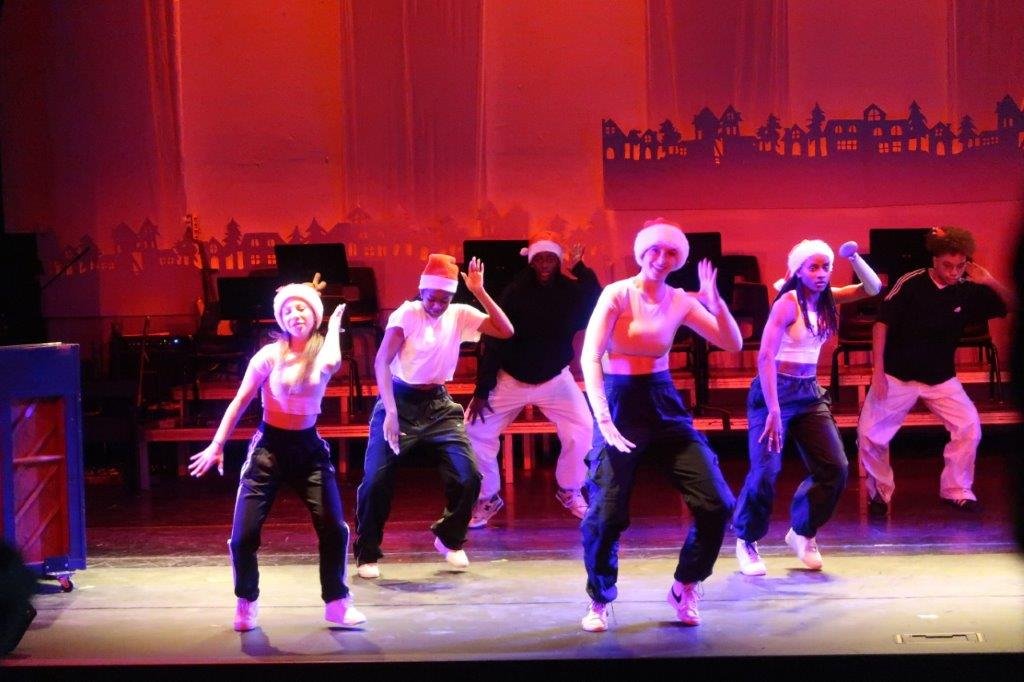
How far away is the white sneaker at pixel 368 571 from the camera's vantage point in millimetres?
6559

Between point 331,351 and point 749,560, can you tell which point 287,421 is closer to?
point 331,351

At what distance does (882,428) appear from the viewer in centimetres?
789

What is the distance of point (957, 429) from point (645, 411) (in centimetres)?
328

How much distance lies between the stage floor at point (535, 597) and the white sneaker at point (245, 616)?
0.06m

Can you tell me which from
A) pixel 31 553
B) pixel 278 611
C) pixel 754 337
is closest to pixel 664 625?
pixel 278 611

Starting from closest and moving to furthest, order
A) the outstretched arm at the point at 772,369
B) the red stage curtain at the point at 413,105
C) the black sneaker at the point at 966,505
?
1. the outstretched arm at the point at 772,369
2. the black sneaker at the point at 966,505
3. the red stage curtain at the point at 413,105

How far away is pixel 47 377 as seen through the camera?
20.6 ft

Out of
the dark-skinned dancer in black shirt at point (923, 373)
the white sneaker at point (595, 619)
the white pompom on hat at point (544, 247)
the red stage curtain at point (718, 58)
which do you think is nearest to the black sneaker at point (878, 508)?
the dark-skinned dancer in black shirt at point (923, 373)

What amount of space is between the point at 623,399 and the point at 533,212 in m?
5.96

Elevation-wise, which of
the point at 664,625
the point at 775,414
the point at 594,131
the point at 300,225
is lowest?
the point at 664,625

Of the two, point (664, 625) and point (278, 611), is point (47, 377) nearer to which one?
point (278, 611)

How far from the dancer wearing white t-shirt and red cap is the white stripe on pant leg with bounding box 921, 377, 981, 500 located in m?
3.07

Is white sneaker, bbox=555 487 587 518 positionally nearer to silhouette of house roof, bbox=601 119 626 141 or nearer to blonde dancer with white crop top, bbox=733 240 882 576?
blonde dancer with white crop top, bbox=733 240 882 576

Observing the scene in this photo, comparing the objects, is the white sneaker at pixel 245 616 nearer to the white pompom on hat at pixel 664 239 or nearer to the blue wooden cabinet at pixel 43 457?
the blue wooden cabinet at pixel 43 457
